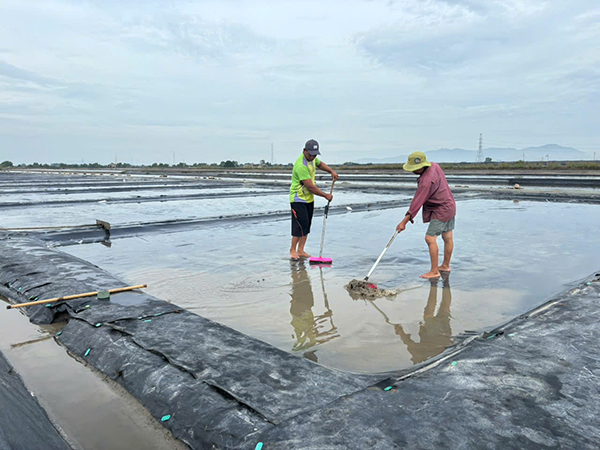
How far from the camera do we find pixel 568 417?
2154 millimetres

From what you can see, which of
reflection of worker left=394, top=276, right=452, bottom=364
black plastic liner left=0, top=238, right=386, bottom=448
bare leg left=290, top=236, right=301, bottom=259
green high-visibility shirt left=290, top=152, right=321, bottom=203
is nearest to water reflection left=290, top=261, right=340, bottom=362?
black plastic liner left=0, top=238, right=386, bottom=448

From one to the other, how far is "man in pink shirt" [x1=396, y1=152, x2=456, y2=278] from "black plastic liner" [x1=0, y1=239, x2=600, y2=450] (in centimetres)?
177

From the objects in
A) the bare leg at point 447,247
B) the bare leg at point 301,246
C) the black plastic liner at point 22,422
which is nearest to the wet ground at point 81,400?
the black plastic liner at point 22,422

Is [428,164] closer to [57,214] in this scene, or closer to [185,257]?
[185,257]

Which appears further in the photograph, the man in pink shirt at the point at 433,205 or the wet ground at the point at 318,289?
the man in pink shirt at the point at 433,205

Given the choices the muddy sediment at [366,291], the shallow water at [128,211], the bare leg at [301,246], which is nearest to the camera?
the muddy sediment at [366,291]

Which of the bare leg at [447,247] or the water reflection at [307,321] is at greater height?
the bare leg at [447,247]

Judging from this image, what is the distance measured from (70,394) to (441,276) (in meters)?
4.04

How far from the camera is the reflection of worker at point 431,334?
11.0ft

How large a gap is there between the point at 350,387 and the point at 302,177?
→ 3.91m

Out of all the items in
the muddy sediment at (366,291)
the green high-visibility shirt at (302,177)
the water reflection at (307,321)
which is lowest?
the water reflection at (307,321)

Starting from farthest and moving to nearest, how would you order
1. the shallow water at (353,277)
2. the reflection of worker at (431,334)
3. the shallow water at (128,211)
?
the shallow water at (128,211), the shallow water at (353,277), the reflection of worker at (431,334)

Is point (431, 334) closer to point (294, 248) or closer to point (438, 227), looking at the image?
point (438, 227)

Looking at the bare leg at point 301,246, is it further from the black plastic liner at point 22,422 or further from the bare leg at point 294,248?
the black plastic liner at point 22,422
